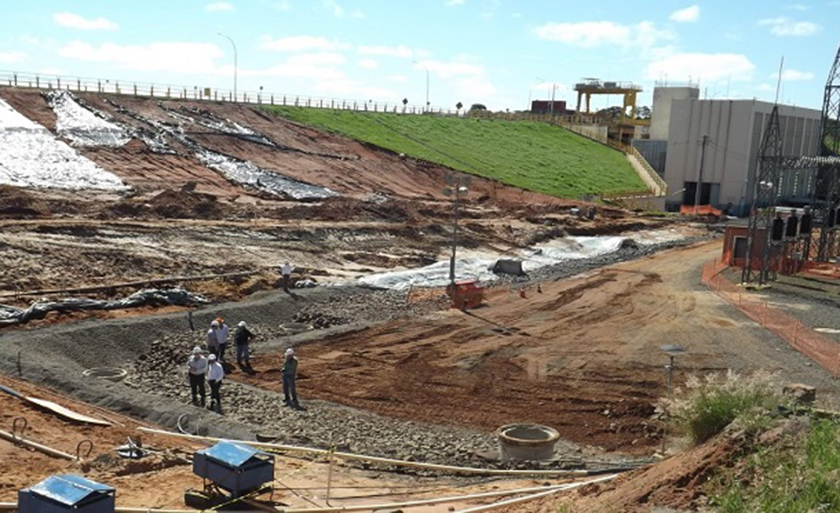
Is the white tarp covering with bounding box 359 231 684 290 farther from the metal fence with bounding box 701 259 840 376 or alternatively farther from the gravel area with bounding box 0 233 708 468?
the metal fence with bounding box 701 259 840 376

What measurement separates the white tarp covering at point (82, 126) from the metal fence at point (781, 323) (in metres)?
35.9

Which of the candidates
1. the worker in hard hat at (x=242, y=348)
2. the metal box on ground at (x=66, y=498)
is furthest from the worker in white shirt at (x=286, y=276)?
the metal box on ground at (x=66, y=498)

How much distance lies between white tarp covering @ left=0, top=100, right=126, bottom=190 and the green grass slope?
24457mm

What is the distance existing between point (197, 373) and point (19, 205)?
2183cm

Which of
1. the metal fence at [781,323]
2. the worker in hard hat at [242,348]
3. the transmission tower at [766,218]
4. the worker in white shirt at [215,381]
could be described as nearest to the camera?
the worker in white shirt at [215,381]

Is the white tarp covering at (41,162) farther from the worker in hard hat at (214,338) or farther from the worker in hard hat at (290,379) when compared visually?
the worker in hard hat at (290,379)

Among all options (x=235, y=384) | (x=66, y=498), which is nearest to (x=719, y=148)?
(x=235, y=384)

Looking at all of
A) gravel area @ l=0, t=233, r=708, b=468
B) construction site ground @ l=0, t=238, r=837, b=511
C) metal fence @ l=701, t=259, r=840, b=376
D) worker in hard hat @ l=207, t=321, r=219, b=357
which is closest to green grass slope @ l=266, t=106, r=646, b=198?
metal fence @ l=701, t=259, r=840, b=376

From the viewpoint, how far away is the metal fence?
80.6 feet

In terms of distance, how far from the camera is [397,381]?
21.6m

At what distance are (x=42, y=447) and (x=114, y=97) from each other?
51.3 metres

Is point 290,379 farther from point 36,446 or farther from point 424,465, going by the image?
point 36,446

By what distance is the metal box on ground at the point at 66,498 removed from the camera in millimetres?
10039

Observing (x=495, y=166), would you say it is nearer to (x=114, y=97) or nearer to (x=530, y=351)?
(x=114, y=97)
